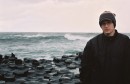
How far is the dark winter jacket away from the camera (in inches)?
139

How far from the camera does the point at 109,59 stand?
354 cm

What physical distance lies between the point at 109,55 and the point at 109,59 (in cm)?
5

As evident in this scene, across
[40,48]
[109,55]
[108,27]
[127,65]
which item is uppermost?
[108,27]

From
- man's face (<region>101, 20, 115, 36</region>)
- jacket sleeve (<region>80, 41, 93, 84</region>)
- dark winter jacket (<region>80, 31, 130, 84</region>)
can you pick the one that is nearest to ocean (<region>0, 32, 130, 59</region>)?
jacket sleeve (<region>80, 41, 93, 84</region>)

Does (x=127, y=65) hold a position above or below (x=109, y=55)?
below

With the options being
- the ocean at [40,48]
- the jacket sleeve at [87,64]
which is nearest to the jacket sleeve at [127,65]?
the jacket sleeve at [87,64]

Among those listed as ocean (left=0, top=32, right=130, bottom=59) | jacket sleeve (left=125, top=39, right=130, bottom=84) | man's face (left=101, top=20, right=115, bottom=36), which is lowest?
ocean (left=0, top=32, right=130, bottom=59)

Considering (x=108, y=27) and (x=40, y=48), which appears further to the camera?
(x=40, y=48)

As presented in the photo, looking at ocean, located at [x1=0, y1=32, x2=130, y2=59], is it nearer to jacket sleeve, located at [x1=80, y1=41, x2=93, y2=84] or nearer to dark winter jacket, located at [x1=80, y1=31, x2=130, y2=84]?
jacket sleeve, located at [x1=80, y1=41, x2=93, y2=84]

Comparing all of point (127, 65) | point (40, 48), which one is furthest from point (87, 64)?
point (40, 48)

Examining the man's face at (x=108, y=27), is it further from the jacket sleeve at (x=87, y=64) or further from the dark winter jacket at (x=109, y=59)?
the jacket sleeve at (x=87, y=64)

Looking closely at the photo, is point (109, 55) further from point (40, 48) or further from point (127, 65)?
point (40, 48)

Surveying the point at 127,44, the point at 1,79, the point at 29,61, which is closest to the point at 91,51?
the point at 127,44

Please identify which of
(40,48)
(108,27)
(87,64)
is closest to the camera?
(108,27)
